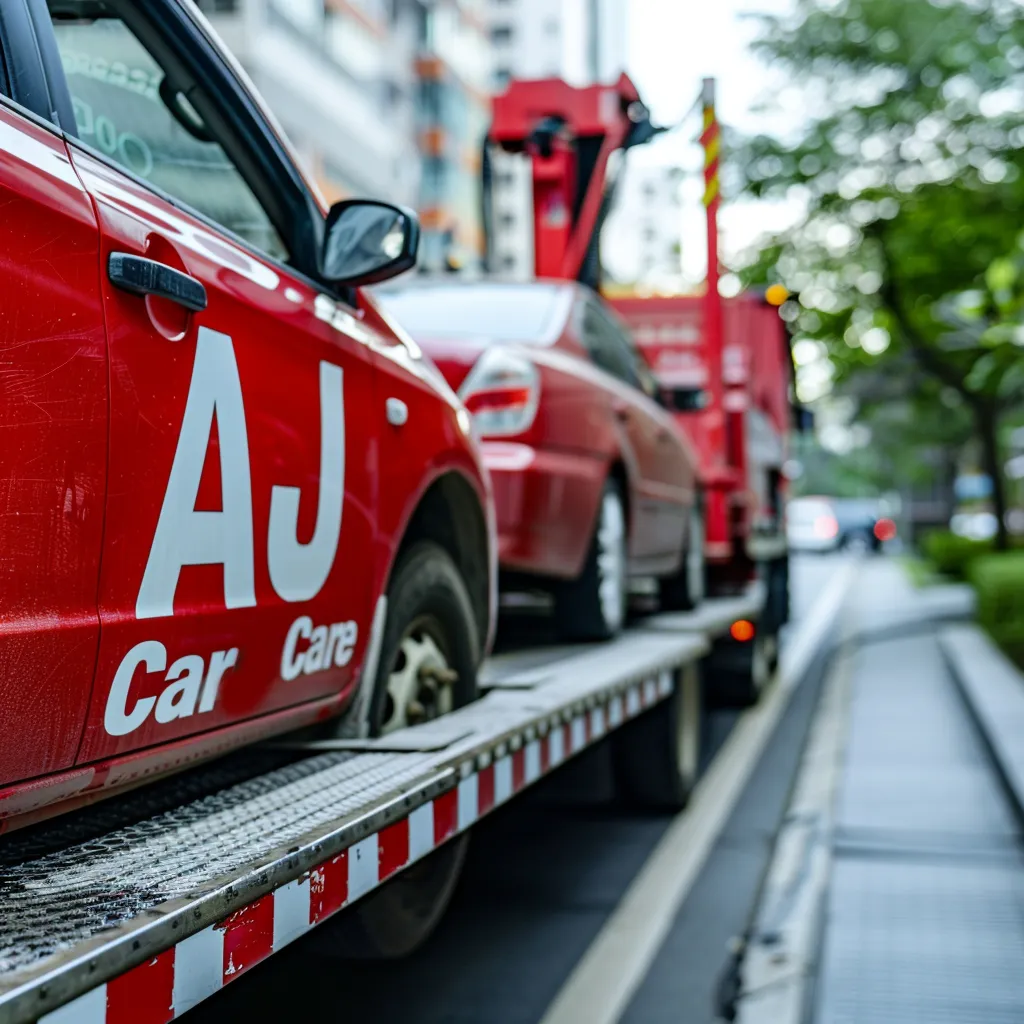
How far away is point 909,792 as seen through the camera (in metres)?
7.24

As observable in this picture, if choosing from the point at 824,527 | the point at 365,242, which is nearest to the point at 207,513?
the point at 365,242

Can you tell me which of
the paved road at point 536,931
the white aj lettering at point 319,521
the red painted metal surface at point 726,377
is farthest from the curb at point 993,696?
the white aj lettering at point 319,521

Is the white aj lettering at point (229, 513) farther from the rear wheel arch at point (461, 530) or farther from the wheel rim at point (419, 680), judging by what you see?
the rear wheel arch at point (461, 530)

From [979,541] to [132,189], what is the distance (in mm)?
27020

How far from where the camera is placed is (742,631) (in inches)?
386

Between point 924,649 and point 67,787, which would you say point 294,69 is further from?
point 67,787

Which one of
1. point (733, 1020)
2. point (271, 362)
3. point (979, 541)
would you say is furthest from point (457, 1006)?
point (979, 541)

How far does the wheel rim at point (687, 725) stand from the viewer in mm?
6785

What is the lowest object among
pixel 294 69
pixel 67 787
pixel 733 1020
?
pixel 733 1020

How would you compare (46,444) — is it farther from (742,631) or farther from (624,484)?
(742,631)

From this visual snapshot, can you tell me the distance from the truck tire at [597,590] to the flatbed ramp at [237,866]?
185 cm

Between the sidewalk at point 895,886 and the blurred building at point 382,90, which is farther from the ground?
the blurred building at point 382,90

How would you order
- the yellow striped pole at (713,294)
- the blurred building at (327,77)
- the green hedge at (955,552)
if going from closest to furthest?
the yellow striped pole at (713,294)
the green hedge at (955,552)
the blurred building at (327,77)

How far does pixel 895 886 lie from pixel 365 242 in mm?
3380
